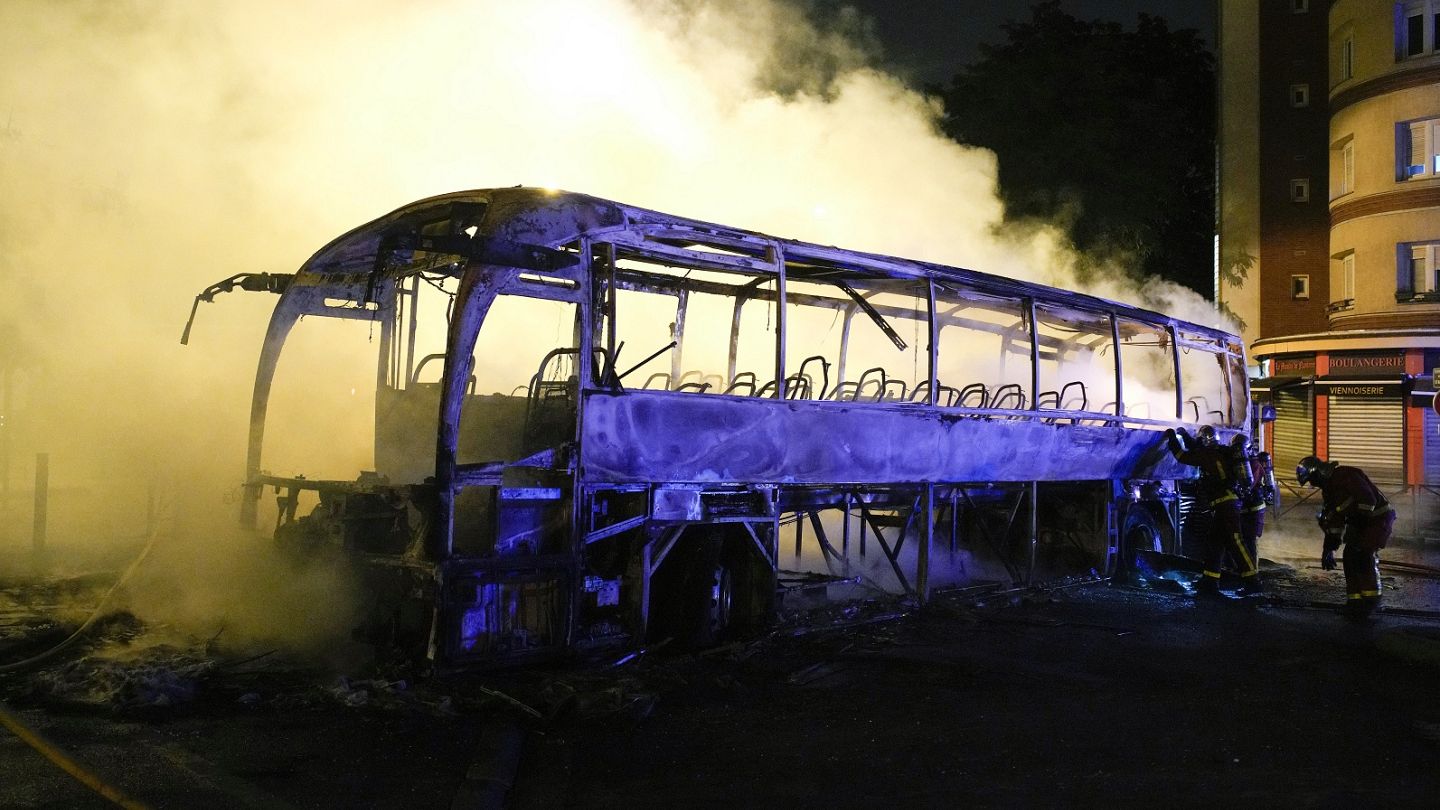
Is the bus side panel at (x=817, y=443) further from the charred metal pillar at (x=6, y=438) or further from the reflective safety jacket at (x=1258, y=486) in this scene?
the charred metal pillar at (x=6, y=438)

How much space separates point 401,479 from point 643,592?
228 centimetres

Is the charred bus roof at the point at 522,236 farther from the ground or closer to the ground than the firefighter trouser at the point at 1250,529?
farther from the ground

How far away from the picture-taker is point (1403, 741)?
18.0 ft

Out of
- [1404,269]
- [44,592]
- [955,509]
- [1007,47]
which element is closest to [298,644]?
[44,592]

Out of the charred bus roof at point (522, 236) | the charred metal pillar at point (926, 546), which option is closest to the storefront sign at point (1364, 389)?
the charred metal pillar at point (926, 546)

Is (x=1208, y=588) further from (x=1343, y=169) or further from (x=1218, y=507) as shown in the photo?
(x=1343, y=169)

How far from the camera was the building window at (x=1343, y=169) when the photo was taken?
23672mm

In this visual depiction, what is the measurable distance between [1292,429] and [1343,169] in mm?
6317

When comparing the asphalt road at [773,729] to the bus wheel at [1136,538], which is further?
the bus wheel at [1136,538]

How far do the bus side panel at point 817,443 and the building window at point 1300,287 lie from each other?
18.8 meters

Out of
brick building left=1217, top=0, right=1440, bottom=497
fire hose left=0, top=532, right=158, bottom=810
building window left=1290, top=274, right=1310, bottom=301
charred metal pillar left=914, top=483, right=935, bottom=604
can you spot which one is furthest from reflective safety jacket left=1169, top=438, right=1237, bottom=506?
building window left=1290, top=274, right=1310, bottom=301

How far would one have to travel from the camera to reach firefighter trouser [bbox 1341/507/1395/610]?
968 centimetres

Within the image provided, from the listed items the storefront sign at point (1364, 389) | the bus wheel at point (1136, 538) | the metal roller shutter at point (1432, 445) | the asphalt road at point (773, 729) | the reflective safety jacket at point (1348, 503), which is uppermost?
the storefront sign at point (1364, 389)

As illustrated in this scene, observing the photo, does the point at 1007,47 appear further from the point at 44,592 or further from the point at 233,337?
the point at 44,592
